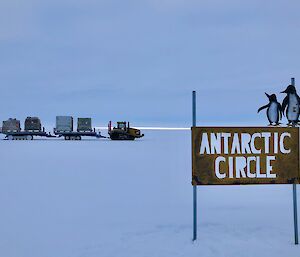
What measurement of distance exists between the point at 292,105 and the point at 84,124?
4565 centimetres

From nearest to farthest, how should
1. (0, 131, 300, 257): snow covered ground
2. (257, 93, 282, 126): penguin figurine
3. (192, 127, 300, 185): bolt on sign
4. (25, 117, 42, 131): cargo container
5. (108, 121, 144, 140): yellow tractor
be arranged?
1. (0, 131, 300, 257): snow covered ground
2. (192, 127, 300, 185): bolt on sign
3. (257, 93, 282, 126): penguin figurine
4. (108, 121, 144, 140): yellow tractor
5. (25, 117, 42, 131): cargo container

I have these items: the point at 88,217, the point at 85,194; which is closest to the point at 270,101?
the point at 88,217

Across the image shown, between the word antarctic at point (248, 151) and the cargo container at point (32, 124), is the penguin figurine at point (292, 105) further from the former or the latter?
the cargo container at point (32, 124)

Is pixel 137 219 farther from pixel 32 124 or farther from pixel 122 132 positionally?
pixel 32 124

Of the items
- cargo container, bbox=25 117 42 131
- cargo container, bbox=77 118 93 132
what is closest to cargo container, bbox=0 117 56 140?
cargo container, bbox=25 117 42 131

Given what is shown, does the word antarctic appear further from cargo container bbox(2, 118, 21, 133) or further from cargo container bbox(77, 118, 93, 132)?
cargo container bbox(2, 118, 21, 133)

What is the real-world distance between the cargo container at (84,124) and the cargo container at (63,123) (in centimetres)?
115

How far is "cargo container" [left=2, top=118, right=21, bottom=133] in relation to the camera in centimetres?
5214

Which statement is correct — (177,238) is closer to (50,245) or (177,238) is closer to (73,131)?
(50,245)

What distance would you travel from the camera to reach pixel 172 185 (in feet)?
44.7

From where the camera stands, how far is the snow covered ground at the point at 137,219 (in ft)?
20.7

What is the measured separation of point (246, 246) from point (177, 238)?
1209mm

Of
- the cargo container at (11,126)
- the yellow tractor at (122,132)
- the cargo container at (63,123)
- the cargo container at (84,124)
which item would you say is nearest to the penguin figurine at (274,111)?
the yellow tractor at (122,132)

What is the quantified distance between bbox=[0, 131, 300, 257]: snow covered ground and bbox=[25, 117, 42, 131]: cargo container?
1518 inches
